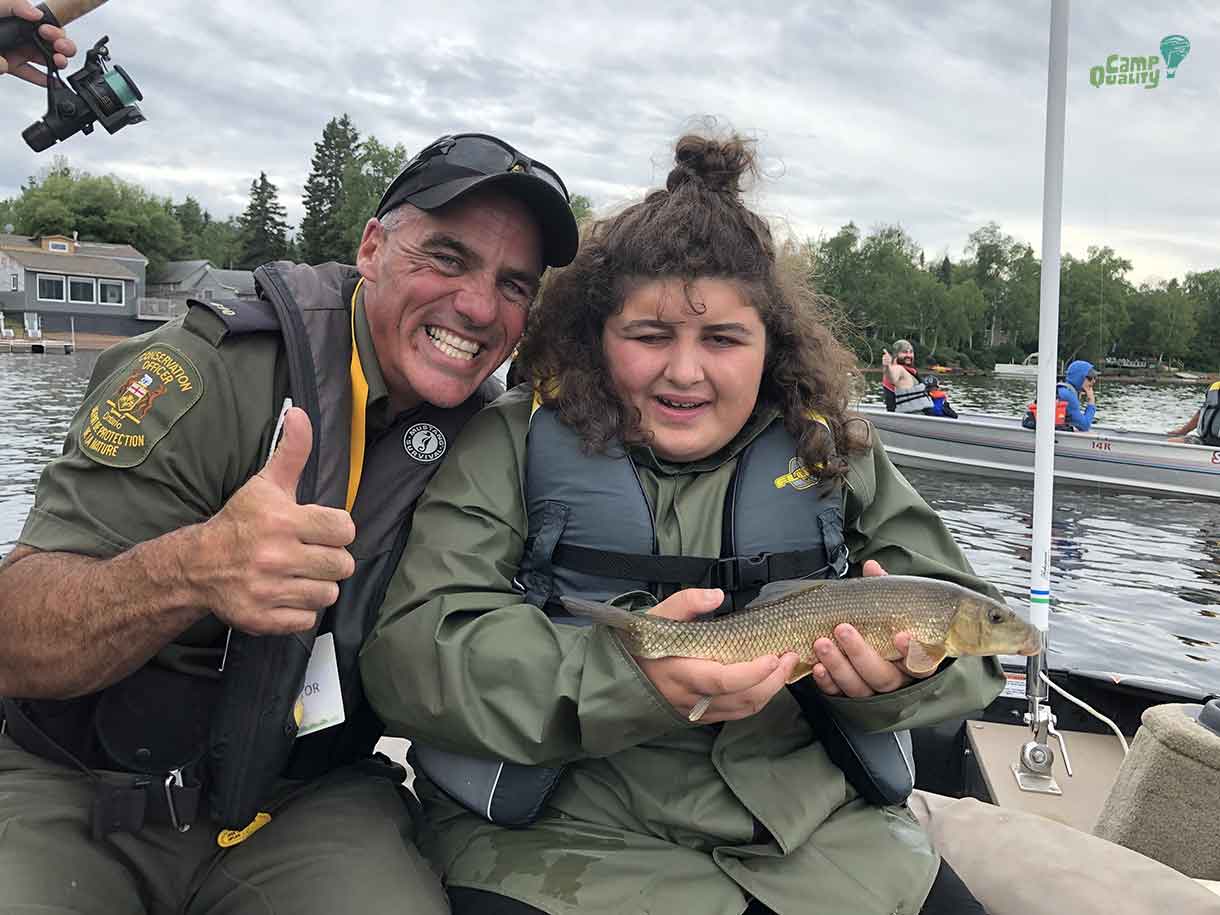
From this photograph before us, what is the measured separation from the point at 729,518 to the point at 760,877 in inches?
39.2

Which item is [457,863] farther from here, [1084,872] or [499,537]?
[1084,872]

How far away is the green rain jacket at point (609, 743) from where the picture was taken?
8.02 ft

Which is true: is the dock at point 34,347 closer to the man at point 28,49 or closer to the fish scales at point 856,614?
the man at point 28,49

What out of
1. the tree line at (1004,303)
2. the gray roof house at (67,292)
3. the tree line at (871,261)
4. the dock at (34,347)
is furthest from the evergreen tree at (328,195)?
the tree line at (1004,303)

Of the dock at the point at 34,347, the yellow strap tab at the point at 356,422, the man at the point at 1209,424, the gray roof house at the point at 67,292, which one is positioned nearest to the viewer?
the yellow strap tab at the point at 356,422

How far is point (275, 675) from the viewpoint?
8.16 feet

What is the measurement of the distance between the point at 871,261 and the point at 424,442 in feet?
358

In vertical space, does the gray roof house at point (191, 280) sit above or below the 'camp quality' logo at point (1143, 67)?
above

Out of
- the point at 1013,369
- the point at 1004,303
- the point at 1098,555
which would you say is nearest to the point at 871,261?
the point at 1004,303

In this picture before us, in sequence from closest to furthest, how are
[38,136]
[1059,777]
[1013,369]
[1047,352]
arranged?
1. [1059,777]
2. [38,136]
3. [1047,352]
4. [1013,369]

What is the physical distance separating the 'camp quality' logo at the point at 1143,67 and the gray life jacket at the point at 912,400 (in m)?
19.3

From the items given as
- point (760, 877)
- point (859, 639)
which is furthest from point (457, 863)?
point (859, 639)

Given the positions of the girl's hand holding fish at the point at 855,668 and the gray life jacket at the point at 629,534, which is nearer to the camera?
the girl's hand holding fish at the point at 855,668

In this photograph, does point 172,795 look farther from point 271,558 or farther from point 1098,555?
point 1098,555
